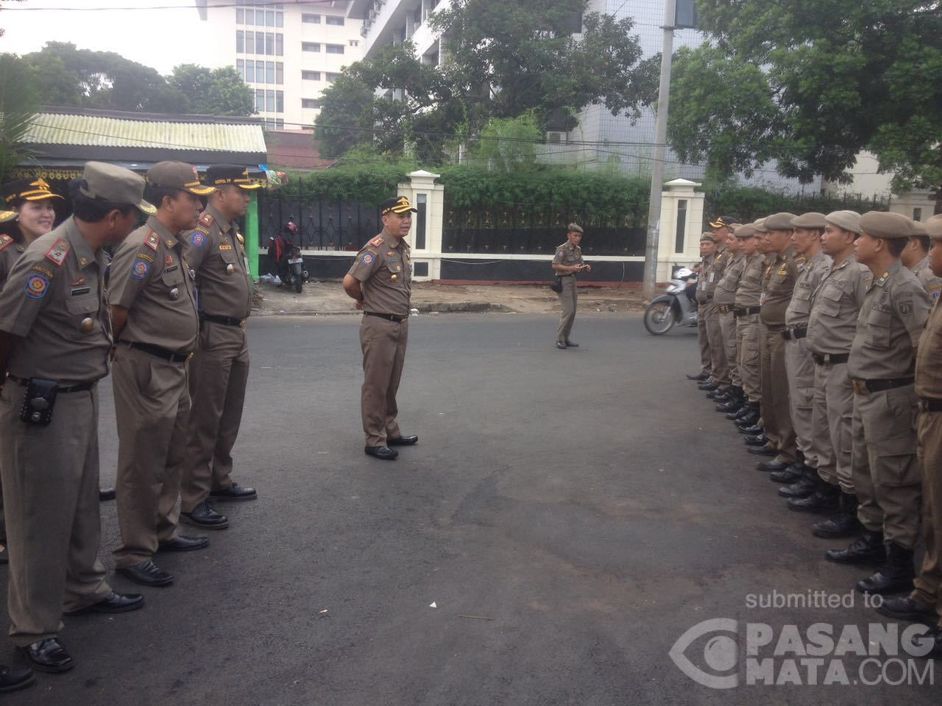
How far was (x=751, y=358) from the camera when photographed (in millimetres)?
7008

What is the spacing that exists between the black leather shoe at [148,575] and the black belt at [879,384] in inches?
144

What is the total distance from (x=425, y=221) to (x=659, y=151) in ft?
18.3

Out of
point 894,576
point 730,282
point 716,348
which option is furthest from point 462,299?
point 894,576

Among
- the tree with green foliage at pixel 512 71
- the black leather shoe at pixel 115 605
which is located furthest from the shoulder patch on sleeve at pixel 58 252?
the tree with green foliage at pixel 512 71

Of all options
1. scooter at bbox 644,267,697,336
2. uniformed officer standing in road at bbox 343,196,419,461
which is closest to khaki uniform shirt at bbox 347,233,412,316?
uniformed officer standing in road at bbox 343,196,419,461

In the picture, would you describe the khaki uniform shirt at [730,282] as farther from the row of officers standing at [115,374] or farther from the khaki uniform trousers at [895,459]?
the row of officers standing at [115,374]

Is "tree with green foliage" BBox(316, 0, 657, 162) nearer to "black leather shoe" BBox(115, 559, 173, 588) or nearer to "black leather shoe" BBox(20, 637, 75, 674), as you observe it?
"black leather shoe" BBox(115, 559, 173, 588)

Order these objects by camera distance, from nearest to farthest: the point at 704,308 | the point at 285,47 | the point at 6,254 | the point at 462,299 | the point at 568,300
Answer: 1. the point at 6,254
2. the point at 704,308
3. the point at 568,300
4. the point at 462,299
5. the point at 285,47

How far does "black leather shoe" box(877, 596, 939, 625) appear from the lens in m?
3.84

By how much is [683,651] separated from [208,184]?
3631 mm

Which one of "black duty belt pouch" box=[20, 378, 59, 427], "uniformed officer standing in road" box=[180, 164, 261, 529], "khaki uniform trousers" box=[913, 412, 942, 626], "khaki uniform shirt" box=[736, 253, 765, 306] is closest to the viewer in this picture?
"black duty belt pouch" box=[20, 378, 59, 427]

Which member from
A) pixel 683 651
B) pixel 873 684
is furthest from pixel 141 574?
pixel 873 684

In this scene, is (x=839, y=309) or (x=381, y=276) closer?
(x=839, y=309)

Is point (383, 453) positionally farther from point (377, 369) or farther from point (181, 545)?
point (181, 545)
